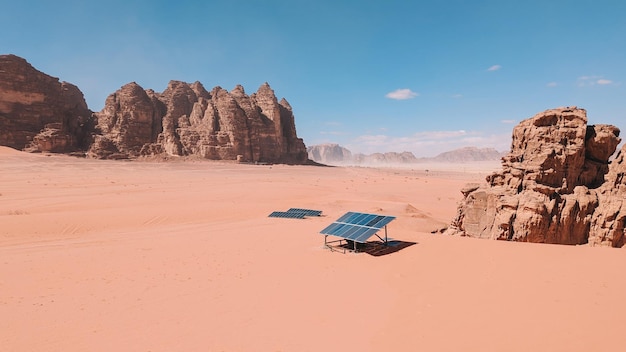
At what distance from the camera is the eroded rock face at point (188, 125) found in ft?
199

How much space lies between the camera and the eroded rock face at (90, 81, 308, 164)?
199 ft

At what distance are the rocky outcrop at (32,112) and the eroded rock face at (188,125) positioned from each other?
4.92 m

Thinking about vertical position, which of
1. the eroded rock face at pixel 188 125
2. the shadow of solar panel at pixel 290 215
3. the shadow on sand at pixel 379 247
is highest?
the eroded rock face at pixel 188 125

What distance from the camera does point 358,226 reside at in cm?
895

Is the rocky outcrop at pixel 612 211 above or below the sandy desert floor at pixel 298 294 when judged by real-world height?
above

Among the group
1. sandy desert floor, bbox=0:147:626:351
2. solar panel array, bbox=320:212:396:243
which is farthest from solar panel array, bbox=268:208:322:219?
solar panel array, bbox=320:212:396:243

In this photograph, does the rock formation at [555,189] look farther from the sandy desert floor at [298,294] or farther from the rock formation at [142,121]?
the rock formation at [142,121]

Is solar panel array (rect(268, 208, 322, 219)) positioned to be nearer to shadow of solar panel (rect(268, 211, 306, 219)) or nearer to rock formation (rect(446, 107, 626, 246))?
shadow of solar panel (rect(268, 211, 306, 219))

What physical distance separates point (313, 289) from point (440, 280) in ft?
7.68

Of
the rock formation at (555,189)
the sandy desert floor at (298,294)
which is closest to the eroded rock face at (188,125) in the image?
the sandy desert floor at (298,294)

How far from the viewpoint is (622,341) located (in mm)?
3824

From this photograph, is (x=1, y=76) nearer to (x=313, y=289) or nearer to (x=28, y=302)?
(x=28, y=302)

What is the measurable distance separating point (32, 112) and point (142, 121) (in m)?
15.9

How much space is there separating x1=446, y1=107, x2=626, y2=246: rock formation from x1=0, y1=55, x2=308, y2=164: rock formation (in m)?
55.5
